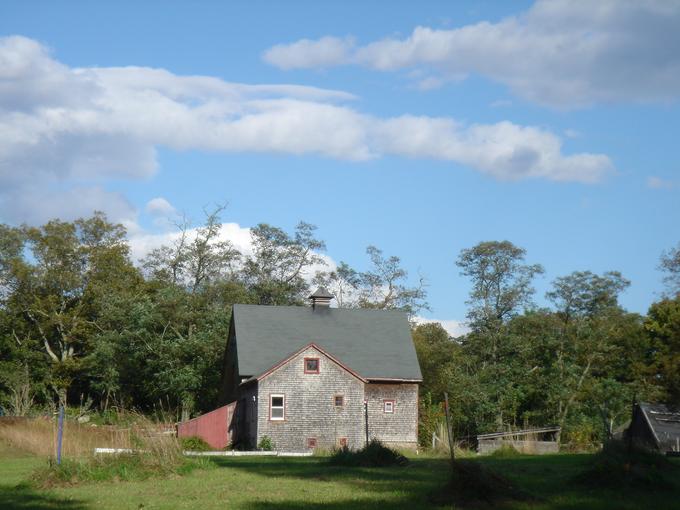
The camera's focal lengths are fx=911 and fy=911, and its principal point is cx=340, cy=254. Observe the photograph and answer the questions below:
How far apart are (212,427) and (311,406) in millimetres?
5458

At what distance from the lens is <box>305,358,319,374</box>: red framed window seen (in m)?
47.2

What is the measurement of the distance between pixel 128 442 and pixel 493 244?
1855 inches

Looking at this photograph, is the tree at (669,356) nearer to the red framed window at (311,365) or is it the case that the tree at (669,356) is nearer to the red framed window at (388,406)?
the red framed window at (388,406)

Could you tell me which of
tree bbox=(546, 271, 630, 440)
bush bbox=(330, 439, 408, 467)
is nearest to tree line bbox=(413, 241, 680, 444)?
tree bbox=(546, 271, 630, 440)

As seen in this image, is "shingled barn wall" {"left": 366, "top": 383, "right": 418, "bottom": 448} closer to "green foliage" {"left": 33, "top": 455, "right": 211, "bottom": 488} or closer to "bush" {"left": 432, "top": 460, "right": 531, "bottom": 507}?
"green foliage" {"left": 33, "top": 455, "right": 211, "bottom": 488}

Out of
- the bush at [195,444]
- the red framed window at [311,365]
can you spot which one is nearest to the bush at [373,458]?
the bush at [195,444]

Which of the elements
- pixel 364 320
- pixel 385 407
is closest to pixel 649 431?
pixel 385 407

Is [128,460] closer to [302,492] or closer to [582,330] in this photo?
[302,492]

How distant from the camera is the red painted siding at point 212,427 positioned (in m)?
46.6

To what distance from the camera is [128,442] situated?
67.6 feet

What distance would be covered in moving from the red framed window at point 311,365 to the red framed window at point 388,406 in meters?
5.32

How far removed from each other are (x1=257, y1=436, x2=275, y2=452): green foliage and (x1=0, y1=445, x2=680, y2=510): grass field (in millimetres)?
23576

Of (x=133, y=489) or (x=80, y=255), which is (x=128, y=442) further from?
(x=80, y=255)

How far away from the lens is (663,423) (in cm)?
4188
